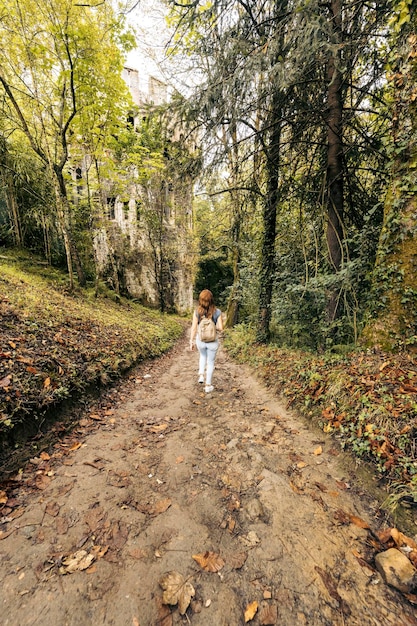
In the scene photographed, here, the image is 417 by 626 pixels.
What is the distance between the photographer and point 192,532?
2.17 m

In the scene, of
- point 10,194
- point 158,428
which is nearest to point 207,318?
point 158,428

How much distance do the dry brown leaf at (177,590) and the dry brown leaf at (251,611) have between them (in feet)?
1.19

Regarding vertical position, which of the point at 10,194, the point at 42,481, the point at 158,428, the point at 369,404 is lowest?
the point at 158,428

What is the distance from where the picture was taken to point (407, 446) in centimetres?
257

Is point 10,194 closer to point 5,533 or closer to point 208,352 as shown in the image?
point 208,352

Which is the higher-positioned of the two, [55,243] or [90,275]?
[55,243]

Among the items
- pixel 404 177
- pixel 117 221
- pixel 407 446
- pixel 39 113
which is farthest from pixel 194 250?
pixel 407 446

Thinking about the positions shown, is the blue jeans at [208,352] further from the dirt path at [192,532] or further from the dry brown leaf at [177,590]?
the dry brown leaf at [177,590]

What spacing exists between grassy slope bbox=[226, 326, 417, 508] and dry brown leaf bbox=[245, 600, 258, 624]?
152 centimetres

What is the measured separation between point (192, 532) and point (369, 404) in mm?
2423

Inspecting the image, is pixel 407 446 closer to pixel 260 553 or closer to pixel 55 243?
pixel 260 553

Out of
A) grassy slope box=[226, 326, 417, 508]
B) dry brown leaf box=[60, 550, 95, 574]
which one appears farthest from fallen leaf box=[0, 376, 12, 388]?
grassy slope box=[226, 326, 417, 508]

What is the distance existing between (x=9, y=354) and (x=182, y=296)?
58.8ft

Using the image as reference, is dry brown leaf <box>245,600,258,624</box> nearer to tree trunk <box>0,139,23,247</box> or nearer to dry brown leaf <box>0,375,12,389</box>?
dry brown leaf <box>0,375,12,389</box>
